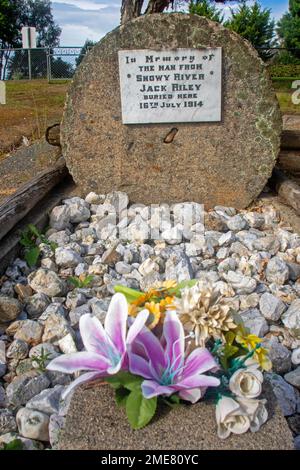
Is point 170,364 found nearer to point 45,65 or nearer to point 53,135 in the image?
point 53,135

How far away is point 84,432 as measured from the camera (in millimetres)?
1644

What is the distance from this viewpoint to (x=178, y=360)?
170 cm

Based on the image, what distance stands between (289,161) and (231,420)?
366 cm

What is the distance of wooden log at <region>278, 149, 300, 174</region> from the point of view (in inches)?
192

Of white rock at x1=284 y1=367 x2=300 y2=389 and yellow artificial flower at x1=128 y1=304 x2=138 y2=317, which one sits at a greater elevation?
yellow artificial flower at x1=128 y1=304 x2=138 y2=317

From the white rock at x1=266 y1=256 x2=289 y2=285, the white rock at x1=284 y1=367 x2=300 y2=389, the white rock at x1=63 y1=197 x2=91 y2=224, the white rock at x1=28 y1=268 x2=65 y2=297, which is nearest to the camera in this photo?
the white rock at x1=284 y1=367 x2=300 y2=389

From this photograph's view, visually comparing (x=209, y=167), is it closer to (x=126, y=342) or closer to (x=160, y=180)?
(x=160, y=180)

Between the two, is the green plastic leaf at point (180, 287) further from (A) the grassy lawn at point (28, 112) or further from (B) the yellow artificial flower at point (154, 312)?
(A) the grassy lawn at point (28, 112)

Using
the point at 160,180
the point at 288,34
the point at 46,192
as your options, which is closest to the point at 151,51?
the point at 160,180

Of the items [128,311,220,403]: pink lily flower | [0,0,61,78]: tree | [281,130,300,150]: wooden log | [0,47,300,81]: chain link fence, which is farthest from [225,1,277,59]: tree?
[128,311,220,403]: pink lily flower

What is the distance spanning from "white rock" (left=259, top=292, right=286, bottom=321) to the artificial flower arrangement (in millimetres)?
1177

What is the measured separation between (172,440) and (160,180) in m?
2.83

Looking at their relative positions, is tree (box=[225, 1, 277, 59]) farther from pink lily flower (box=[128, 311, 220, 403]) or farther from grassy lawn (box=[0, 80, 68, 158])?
pink lily flower (box=[128, 311, 220, 403])
